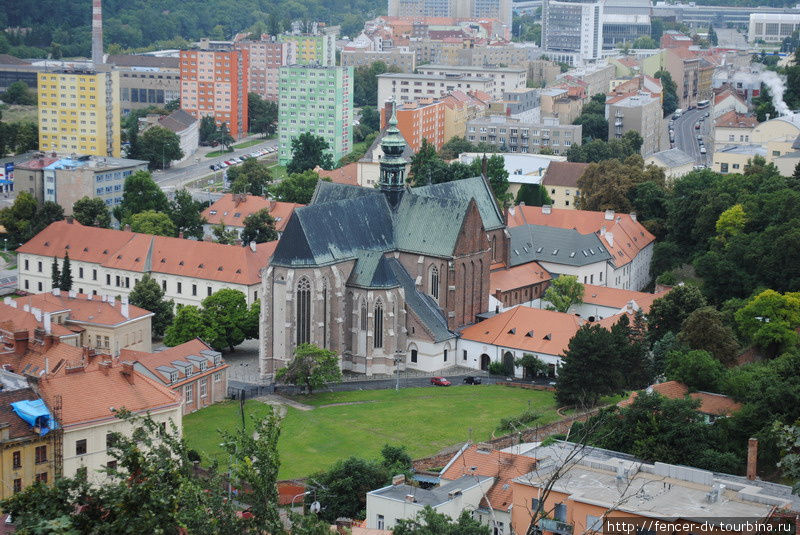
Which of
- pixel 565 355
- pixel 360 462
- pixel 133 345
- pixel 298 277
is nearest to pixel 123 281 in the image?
pixel 133 345

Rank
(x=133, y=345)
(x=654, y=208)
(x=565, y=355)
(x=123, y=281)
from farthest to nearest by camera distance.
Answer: (x=654, y=208)
(x=123, y=281)
(x=133, y=345)
(x=565, y=355)

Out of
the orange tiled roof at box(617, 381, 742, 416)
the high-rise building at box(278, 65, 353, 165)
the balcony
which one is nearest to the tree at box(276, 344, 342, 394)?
the orange tiled roof at box(617, 381, 742, 416)

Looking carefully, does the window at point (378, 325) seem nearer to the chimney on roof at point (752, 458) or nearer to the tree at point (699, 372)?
the tree at point (699, 372)

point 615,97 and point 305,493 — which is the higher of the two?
point 615,97

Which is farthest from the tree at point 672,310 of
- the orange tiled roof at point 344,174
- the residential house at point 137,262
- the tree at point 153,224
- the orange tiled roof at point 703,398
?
the orange tiled roof at point 344,174

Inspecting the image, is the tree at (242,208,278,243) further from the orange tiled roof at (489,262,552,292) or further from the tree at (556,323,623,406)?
the tree at (556,323,623,406)

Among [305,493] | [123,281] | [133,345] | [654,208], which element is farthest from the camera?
[654,208]

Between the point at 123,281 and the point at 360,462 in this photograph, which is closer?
the point at 360,462

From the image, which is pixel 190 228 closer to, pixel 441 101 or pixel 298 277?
pixel 298 277
